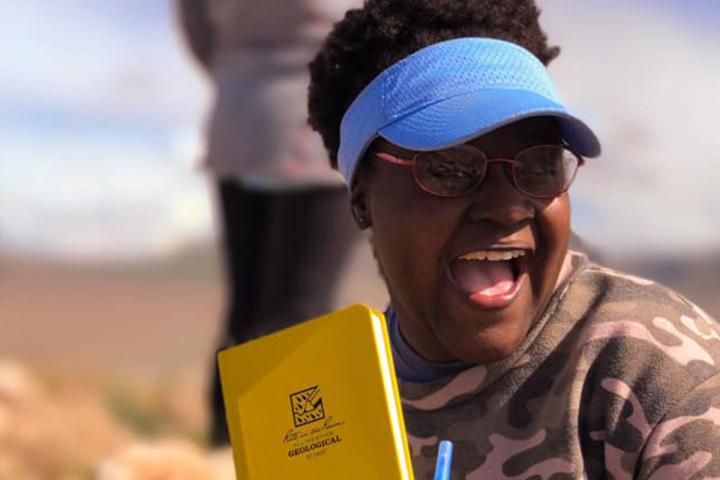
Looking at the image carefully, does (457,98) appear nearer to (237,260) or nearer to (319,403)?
(319,403)

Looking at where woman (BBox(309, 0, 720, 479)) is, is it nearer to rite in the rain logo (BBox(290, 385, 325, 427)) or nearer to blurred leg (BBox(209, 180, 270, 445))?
rite in the rain logo (BBox(290, 385, 325, 427))

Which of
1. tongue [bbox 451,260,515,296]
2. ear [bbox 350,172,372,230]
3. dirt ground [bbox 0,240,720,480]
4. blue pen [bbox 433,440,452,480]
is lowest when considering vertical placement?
blue pen [bbox 433,440,452,480]

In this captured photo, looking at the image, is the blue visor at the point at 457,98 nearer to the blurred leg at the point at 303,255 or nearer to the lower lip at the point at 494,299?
the lower lip at the point at 494,299

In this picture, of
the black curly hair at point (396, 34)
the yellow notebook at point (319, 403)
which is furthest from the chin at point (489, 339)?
Answer: the black curly hair at point (396, 34)

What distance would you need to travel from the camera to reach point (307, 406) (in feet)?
5.11

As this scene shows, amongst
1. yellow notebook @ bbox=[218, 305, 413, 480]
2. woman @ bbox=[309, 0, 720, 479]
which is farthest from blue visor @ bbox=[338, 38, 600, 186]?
yellow notebook @ bbox=[218, 305, 413, 480]

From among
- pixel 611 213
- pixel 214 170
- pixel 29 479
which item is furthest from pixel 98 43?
pixel 611 213

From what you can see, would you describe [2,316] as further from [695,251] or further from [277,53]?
[695,251]

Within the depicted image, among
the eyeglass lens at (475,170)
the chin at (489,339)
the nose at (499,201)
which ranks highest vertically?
the eyeglass lens at (475,170)

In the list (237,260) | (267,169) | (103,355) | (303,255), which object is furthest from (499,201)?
(103,355)

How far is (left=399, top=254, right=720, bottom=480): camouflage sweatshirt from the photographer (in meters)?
1.68

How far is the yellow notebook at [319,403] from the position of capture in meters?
1.50

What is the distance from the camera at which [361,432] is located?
4.97ft

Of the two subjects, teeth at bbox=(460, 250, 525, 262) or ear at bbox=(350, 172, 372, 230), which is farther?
ear at bbox=(350, 172, 372, 230)
